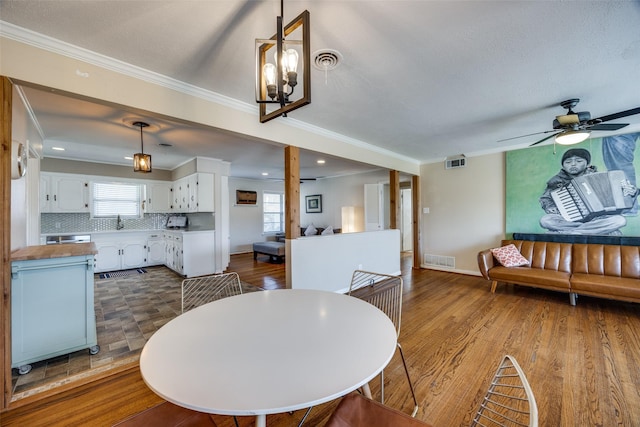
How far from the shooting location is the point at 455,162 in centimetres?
509

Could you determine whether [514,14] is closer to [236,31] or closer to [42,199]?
[236,31]

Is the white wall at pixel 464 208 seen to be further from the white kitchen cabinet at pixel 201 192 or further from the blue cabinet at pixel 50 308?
the blue cabinet at pixel 50 308

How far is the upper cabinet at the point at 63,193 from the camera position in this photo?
465 cm

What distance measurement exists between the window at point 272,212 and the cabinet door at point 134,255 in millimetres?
3379

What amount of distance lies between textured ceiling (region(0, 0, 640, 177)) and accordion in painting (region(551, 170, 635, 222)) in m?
1.26

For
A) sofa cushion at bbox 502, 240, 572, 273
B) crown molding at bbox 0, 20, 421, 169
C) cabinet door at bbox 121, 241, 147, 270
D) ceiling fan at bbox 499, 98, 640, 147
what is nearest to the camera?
crown molding at bbox 0, 20, 421, 169

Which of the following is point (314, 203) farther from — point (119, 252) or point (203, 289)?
point (119, 252)

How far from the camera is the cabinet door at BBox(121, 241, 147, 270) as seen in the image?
17.7 ft

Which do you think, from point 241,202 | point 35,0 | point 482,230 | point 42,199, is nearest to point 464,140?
point 482,230

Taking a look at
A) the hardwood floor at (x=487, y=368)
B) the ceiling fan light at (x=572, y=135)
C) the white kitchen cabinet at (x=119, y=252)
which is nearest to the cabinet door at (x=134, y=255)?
the white kitchen cabinet at (x=119, y=252)

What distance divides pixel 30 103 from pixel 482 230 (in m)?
6.64

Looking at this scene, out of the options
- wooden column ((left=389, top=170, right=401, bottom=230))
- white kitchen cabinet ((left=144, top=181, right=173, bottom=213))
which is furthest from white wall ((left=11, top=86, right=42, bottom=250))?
wooden column ((left=389, top=170, right=401, bottom=230))

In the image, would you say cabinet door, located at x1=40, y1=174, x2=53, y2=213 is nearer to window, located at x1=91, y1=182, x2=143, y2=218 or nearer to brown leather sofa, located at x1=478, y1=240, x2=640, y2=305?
window, located at x1=91, y1=182, x2=143, y2=218

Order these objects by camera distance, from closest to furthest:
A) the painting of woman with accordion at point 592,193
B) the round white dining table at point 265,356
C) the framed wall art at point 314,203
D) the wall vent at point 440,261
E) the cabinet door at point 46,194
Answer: the round white dining table at point 265,356 → the painting of woman with accordion at point 592,193 → the cabinet door at point 46,194 → the wall vent at point 440,261 → the framed wall art at point 314,203
